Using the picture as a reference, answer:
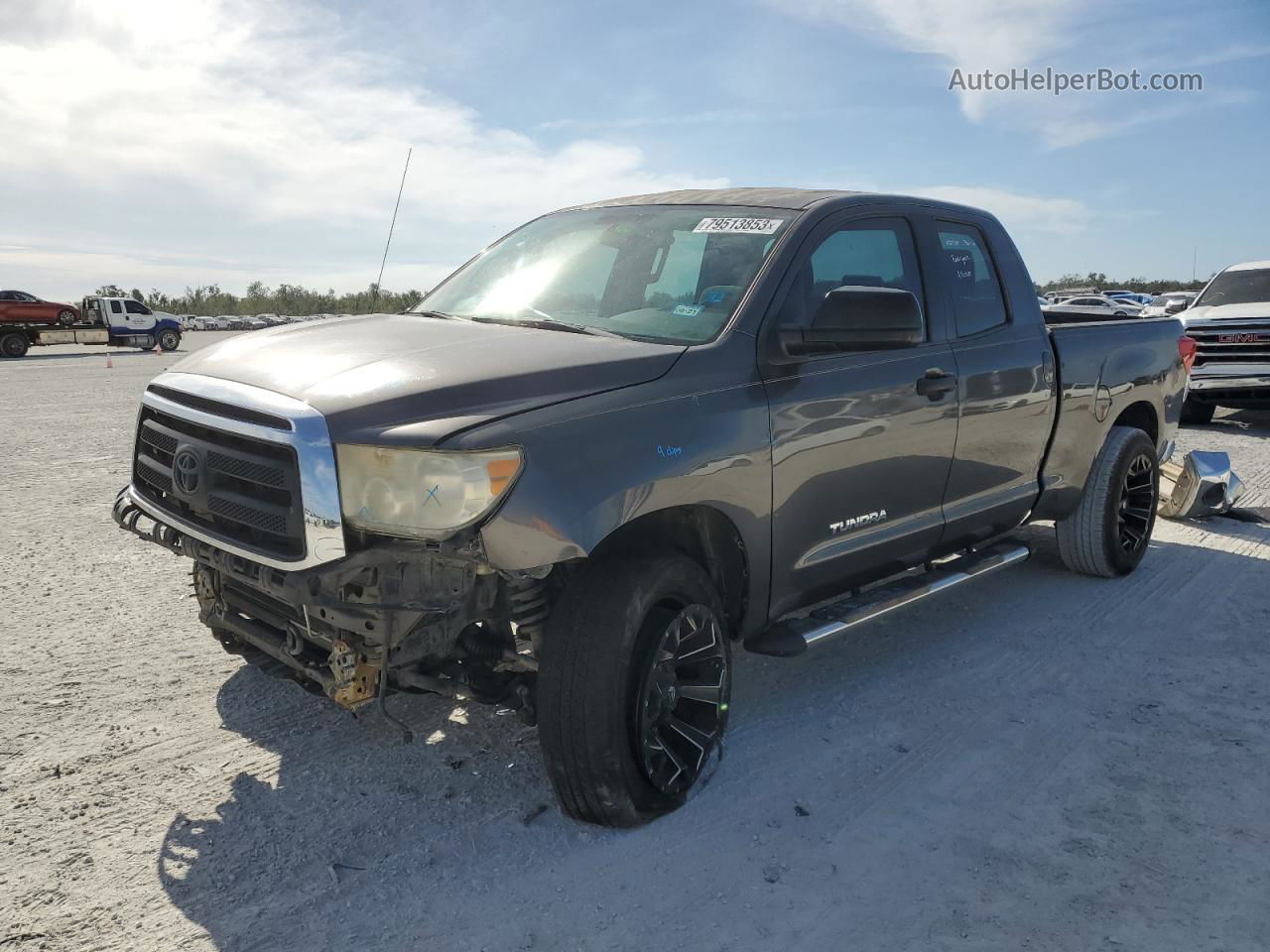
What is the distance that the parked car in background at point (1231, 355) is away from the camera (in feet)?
37.0

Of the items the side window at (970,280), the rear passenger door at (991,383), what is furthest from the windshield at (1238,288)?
the side window at (970,280)

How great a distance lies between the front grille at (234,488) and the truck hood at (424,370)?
187mm

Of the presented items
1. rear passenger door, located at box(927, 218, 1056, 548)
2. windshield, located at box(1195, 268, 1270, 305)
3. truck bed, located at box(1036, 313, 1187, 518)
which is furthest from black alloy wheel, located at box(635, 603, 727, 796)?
windshield, located at box(1195, 268, 1270, 305)

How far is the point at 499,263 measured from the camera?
439 centimetres

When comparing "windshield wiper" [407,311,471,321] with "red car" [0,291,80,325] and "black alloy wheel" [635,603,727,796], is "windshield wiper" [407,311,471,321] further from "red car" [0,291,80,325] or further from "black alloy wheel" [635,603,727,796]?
"red car" [0,291,80,325]

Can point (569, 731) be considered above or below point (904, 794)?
above

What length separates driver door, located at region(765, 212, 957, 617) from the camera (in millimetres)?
3529

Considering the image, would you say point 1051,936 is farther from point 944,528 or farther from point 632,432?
point 944,528

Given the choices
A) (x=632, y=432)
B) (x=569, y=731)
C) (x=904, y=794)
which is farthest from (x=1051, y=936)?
(x=632, y=432)

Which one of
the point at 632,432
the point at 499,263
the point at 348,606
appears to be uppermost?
the point at 499,263

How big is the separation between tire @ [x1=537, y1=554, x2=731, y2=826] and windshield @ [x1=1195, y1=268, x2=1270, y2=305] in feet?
38.6

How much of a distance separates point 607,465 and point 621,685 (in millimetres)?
633

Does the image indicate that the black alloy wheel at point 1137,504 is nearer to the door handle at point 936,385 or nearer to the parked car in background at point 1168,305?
the door handle at point 936,385

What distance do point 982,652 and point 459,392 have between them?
294cm
